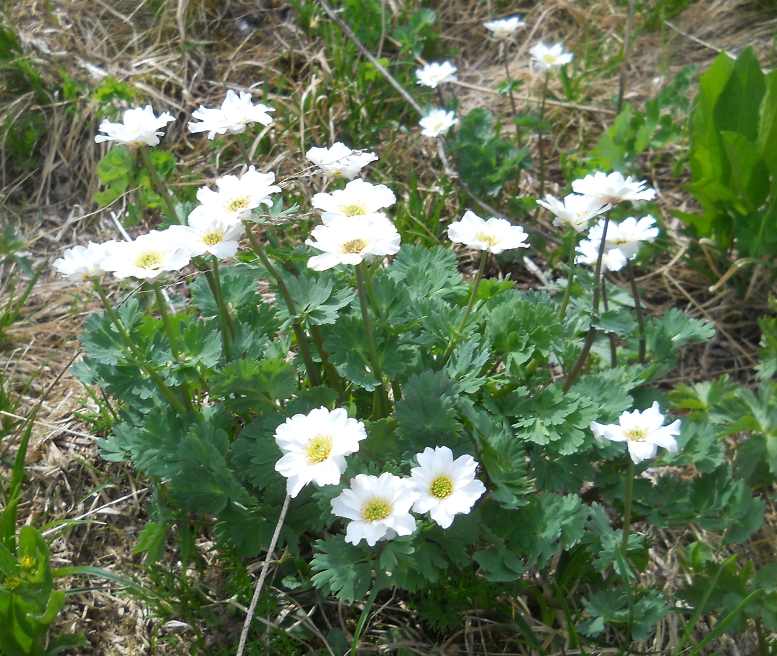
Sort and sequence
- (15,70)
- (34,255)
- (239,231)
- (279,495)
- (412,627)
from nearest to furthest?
(239,231) < (279,495) < (412,627) < (34,255) < (15,70)

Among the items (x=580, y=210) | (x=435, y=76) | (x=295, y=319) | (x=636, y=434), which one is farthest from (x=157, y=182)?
(x=435, y=76)

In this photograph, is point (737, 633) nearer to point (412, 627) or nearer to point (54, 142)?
point (412, 627)

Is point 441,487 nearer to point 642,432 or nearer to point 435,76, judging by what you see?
point 642,432

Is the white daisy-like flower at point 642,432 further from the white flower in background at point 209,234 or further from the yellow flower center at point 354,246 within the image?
the white flower in background at point 209,234

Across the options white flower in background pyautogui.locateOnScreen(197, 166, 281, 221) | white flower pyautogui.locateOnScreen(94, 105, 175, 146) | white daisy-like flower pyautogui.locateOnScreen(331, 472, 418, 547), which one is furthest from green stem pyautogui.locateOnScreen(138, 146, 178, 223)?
white daisy-like flower pyautogui.locateOnScreen(331, 472, 418, 547)

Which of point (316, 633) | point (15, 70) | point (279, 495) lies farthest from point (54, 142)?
point (316, 633)

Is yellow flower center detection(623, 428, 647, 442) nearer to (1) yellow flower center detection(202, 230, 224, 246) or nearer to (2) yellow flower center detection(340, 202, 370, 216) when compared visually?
(2) yellow flower center detection(340, 202, 370, 216)

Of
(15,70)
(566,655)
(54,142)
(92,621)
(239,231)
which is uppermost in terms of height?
(239,231)
